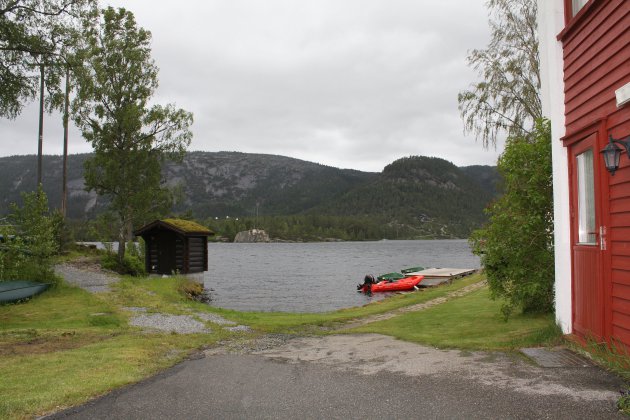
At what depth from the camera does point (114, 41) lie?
1249 inches

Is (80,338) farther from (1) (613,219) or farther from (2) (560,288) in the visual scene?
(1) (613,219)

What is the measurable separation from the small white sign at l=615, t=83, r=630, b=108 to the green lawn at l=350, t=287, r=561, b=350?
4291mm

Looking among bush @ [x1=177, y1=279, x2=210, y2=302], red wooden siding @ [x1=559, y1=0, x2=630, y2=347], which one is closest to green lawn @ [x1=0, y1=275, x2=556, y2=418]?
red wooden siding @ [x1=559, y1=0, x2=630, y2=347]

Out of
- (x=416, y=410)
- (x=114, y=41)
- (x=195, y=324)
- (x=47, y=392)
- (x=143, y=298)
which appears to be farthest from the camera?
(x=114, y=41)

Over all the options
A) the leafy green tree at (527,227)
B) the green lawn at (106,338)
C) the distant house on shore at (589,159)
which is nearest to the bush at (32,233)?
the green lawn at (106,338)

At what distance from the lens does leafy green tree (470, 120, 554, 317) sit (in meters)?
12.0

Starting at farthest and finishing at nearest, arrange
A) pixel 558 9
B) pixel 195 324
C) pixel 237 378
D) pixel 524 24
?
pixel 524 24 < pixel 195 324 < pixel 558 9 < pixel 237 378

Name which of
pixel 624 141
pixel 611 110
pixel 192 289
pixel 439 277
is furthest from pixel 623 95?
pixel 439 277

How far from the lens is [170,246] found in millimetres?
34406

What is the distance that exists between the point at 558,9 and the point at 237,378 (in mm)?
8499

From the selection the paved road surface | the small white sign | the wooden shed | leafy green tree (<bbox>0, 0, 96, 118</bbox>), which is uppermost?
leafy green tree (<bbox>0, 0, 96, 118</bbox>)

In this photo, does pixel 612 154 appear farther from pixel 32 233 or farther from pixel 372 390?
pixel 32 233

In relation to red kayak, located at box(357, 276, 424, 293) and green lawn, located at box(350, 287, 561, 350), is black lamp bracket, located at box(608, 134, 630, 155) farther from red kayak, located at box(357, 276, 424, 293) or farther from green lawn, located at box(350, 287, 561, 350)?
red kayak, located at box(357, 276, 424, 293)

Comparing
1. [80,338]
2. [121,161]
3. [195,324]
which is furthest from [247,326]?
[121,161]
